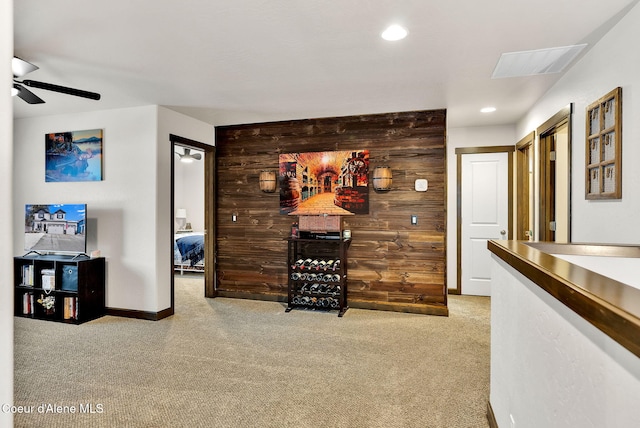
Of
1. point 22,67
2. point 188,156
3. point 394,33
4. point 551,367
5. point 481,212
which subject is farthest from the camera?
point 188,156

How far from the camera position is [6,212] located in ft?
2.01

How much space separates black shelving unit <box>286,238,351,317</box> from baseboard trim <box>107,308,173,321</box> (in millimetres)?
1384

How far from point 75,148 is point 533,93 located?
5158 millimetres

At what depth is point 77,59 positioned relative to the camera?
2.80m

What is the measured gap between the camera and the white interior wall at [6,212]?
23.6 inches

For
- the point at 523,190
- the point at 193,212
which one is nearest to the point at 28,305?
the point at 193,212

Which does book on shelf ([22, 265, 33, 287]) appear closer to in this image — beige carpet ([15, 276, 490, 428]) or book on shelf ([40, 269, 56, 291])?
→ book on shelf ([40, 269, 56, 291])

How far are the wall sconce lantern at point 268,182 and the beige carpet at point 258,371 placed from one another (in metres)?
1.60

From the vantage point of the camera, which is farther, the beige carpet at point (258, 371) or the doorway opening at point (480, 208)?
the doorway opening at point (480, 208)

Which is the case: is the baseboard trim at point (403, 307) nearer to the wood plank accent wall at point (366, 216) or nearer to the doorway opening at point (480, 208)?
the wood plank accent wall at point (366, 216)

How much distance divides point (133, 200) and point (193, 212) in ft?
15.5

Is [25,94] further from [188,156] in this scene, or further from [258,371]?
[188,156]

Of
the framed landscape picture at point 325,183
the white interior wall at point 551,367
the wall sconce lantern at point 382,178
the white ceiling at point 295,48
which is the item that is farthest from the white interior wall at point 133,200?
the white interior wall at point 551,367

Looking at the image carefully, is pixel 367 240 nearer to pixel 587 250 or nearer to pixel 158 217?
pixel 158 217
